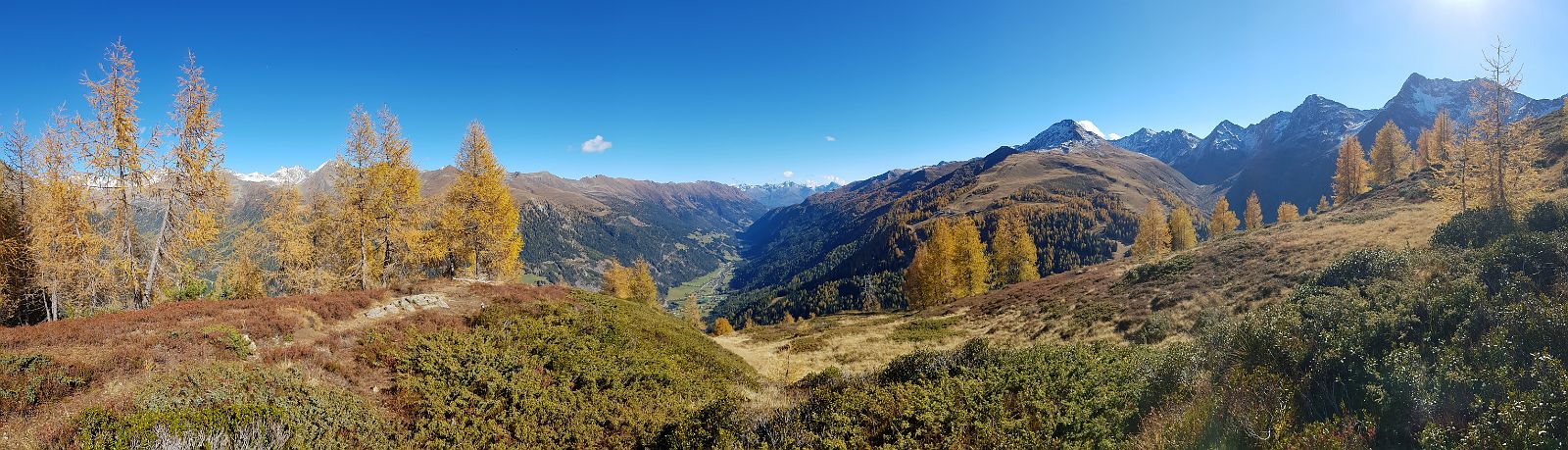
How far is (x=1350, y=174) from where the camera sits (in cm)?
7669

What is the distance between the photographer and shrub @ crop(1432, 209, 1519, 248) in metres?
17.9

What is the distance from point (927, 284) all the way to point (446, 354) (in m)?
52.8

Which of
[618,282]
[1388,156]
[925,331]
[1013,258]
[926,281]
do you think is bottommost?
[926,281]

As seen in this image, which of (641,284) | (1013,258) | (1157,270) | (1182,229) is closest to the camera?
(1157,270)

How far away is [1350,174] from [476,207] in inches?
4592

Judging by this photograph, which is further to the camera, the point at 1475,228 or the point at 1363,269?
the point at 1475,228

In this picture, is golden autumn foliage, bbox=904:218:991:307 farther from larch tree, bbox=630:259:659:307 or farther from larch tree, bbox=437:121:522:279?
larch tree, bbox=437:121:522:279

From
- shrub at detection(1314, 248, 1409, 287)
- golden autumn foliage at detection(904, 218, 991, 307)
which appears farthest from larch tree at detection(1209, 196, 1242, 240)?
shrub at detection(1314, 248, 1409, 287)

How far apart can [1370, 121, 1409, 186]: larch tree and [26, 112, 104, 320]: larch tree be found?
127571mm

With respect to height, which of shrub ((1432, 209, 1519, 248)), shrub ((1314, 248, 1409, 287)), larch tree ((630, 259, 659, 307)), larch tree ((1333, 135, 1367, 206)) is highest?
larch tree ((1333, 135, 1367, 206))

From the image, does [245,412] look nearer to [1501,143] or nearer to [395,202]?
[395,202]

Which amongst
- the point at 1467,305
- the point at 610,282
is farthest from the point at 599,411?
the point at 610,282

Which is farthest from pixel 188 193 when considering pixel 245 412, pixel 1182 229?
pixel 1182 229

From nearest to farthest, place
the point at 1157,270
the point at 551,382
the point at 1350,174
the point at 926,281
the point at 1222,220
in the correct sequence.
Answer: the point at 551,382
the point at 1157,270
the point at 926,281
the point at 1350,174
the point at 1222,220
